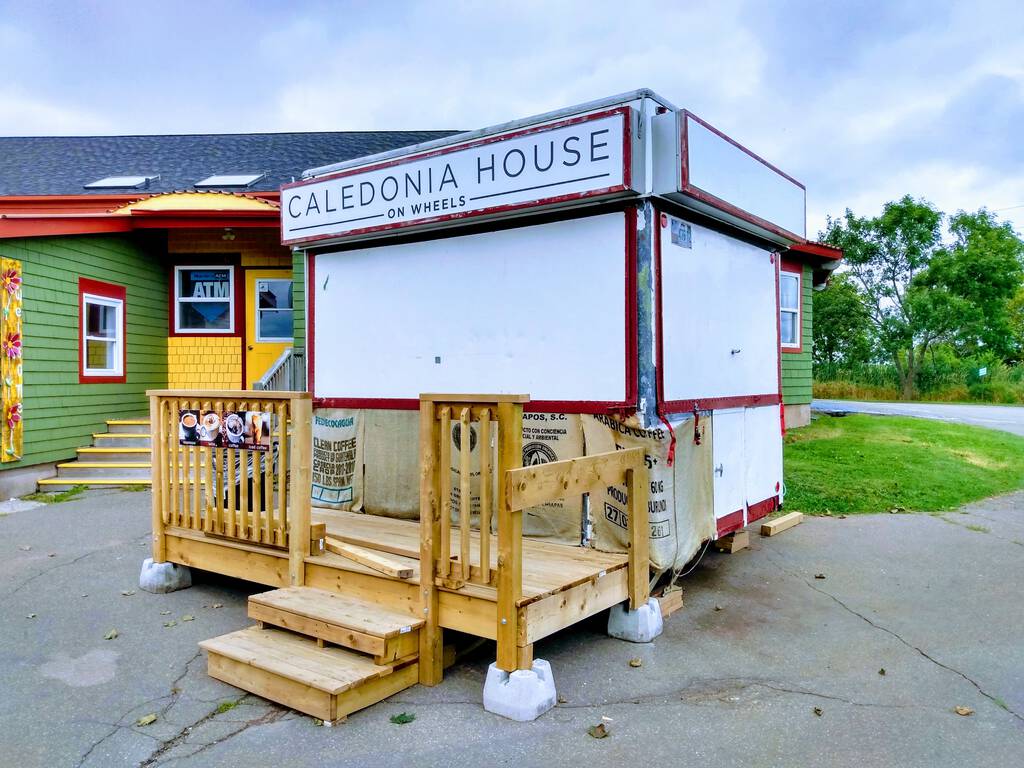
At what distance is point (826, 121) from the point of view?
23.5 meters

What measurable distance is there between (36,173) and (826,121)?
71.3 feet

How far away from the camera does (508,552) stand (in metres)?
3.29

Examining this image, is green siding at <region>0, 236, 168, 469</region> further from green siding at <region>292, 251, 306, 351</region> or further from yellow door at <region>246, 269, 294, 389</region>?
green siding at <region>292, 251, 306, 351</region>

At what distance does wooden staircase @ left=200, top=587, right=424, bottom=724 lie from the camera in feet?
10.7

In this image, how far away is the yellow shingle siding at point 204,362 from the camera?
11.1 meters

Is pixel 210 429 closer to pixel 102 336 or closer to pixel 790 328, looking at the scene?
pixel 102 336


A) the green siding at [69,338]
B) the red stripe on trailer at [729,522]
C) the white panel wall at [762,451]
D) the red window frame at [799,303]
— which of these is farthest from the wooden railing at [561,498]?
the red window frame at [799,303]

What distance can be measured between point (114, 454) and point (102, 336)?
1.69m

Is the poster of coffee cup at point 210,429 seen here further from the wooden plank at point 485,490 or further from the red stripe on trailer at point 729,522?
the red stripe on trailer at point 729,522

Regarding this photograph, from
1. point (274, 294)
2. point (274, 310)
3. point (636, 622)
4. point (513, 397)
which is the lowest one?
point (636, 622)

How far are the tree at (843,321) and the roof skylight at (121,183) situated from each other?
22554 millimetres

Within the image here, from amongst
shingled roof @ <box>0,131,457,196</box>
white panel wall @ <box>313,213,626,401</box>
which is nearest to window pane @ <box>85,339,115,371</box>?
shingled roof @ <box>0,131,457,196</box>

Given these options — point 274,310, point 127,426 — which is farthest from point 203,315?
point 127,426

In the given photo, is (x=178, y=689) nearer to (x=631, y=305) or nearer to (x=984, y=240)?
(x=631, y=305)
